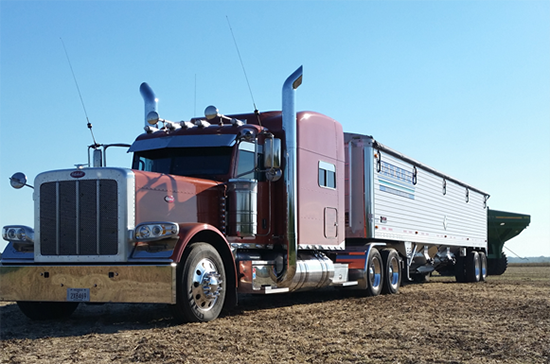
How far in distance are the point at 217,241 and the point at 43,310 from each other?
2627mm

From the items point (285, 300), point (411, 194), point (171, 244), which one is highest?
point (411, 194)

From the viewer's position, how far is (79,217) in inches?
325

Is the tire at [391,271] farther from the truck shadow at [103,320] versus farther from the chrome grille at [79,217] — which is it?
the chrome grille at [79,217]

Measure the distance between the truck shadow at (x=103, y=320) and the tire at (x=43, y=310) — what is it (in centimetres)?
12

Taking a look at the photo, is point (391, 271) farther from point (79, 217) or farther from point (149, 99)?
point (79, 217)

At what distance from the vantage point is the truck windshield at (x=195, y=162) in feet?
31.7

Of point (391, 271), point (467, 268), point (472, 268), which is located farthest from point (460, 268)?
point (391, 271)

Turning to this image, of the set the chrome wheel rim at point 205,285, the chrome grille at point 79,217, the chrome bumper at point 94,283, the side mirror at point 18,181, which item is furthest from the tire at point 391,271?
the side mirror at point 18,181

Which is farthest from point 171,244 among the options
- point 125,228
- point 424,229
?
point 424,229

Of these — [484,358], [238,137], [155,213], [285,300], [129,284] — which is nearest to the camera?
[484,358]

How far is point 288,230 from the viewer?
10195 millimetres

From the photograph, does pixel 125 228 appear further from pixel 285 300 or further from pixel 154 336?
pixel 285 300

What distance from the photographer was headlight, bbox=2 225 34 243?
8.60 m

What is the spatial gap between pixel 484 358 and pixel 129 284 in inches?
160
